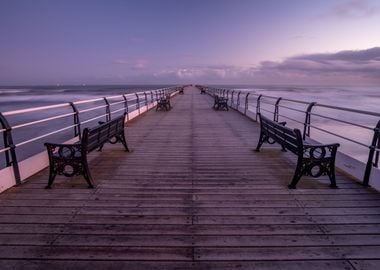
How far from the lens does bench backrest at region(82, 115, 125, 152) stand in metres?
4.53

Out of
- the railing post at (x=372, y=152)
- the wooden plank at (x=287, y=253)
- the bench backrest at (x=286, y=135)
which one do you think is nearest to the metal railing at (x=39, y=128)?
the wooden plank at (x=287, y=253)

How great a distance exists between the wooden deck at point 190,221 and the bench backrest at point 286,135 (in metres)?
0.55

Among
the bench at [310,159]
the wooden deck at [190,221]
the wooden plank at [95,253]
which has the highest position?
the bench at [310,159]

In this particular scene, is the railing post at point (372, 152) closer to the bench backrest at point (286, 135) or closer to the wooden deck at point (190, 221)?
the wooden deck at point (190, 221)

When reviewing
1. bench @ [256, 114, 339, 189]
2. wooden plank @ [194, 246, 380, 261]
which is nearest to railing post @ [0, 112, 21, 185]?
wooden plank @ [194, 246, 380, 261]

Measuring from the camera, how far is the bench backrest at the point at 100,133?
453cm

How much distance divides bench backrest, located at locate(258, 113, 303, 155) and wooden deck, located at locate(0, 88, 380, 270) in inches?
21.6

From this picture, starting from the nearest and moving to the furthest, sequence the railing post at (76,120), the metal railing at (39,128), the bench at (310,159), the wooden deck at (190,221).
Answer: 1. the wooden deck at (190,221)
2. the bench at (310,159)
3. the metal railing at (39,128)
4. the railing post at (76,120)

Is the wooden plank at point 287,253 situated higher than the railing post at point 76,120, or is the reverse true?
the railing post at point 76,120

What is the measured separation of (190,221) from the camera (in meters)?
3.46

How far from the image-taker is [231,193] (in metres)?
4.36

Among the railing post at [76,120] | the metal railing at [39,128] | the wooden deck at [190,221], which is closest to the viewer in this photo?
the wooden deck at [190,221]

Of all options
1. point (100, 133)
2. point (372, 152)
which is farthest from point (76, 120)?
point (372, 152)

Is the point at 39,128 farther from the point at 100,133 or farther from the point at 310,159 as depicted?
the point at 310,159
